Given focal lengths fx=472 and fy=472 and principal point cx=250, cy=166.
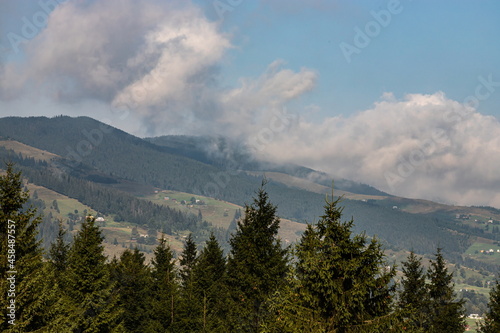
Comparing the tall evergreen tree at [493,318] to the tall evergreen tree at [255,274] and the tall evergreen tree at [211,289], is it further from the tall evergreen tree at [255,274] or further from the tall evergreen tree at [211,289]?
the tall evergreen tree at [211,289]

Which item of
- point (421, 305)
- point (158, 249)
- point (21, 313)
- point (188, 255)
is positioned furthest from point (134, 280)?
point (21, 313)

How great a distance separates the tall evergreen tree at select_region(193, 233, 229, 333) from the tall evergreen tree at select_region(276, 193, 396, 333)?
60.5 ft

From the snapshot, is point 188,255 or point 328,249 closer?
point 328,249

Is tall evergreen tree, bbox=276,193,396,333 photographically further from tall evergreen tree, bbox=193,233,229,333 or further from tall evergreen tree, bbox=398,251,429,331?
tall evergreen tree, bbox=398,251,429,331

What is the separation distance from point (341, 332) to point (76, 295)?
72.2ft

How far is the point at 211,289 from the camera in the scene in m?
61.8

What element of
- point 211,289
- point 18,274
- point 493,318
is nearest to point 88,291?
point 18,274

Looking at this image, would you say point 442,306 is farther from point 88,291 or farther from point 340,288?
point 340,288

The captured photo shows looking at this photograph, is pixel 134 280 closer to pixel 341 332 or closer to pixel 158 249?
pixel 158 249

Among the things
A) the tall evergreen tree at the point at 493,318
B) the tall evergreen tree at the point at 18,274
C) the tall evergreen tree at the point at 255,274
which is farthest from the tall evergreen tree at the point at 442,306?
the tall evergreen tree at the point at 18,274

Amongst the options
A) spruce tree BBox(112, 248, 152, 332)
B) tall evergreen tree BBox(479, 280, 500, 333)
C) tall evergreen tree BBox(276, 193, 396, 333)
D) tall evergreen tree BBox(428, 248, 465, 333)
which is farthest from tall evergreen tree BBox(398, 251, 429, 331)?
tall evergreen tree BBox(276, 193, 396, 333)

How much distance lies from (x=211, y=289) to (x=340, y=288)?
151 feet

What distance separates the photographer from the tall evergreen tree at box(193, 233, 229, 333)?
4640 centimetres

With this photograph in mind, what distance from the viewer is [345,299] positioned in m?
18.4
